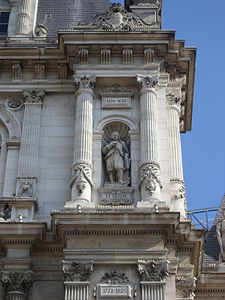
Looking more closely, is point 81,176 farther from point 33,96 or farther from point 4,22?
point 4,22

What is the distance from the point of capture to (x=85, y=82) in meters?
22.7

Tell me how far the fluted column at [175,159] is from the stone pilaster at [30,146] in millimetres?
3731

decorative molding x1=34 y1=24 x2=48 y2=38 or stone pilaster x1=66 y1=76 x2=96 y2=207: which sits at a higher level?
decorative molding x1=34 y1=24 x2=48 y2=38

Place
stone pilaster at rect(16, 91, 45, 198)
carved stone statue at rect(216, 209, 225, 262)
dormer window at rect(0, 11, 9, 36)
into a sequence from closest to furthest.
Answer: stone pilaster at rect(16, 91, 45, 198)
carved stone statue at rect(216, 209, 225, 262)
dormer window at rect(0, 11, 9, 36)

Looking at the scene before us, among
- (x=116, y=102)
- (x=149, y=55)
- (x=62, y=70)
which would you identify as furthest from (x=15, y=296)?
(x=149, y=55)

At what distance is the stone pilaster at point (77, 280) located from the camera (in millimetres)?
17984

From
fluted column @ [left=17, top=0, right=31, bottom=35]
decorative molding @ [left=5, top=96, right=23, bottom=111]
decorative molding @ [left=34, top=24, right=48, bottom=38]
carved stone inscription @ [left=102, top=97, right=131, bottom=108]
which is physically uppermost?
fluted column @ [left=17, top=0, right=31, bottom=35]

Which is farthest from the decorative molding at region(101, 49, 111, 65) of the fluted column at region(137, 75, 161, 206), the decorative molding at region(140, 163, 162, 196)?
the decorative molding at region(140, 163, 162, 196)

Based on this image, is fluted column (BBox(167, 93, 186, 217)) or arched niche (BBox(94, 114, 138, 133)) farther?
arched niche (BBox(94, 114, 138, 133))

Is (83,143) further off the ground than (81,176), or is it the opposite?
(83,143)

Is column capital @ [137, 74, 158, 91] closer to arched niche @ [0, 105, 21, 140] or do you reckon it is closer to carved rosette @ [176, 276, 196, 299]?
arched niche @ [0, 105, 21, 140]

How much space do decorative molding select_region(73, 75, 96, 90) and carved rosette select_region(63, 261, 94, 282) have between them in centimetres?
613

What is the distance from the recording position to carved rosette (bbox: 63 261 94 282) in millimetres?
18188

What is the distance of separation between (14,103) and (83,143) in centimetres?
322
